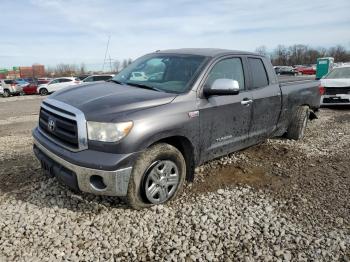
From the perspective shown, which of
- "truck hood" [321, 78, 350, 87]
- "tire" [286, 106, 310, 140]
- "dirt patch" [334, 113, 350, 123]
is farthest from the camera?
"truck hood" [321, 78, 350, 87]

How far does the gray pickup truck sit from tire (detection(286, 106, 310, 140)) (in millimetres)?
1402

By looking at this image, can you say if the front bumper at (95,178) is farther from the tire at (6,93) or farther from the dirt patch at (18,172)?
the tire at (6,93)

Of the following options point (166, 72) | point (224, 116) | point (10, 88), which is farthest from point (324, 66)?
point (166, 72)

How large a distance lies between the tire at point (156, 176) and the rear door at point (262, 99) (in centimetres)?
163

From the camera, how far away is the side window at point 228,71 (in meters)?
4.16

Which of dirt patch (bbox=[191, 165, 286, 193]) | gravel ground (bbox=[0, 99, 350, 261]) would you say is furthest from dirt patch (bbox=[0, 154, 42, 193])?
dirt patch (bbox=[191, 165, 286, 193])

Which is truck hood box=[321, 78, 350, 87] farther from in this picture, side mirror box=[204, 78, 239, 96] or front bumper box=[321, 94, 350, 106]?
side mirror box=[204, 78, 239, 96]

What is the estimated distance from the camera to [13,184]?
4.35 metres

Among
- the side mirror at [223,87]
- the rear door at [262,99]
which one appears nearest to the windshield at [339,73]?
the rear door at [262,99]

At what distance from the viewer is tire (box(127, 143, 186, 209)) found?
11.0ft

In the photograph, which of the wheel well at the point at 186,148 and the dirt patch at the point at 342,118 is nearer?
the wheel well at the point at 186,148

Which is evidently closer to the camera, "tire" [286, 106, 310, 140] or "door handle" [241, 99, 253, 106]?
"door handle" [241, 99, 253, 106]

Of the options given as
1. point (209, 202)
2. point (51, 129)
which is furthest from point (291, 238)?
point (51, 129)

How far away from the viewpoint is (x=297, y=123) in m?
6.39
